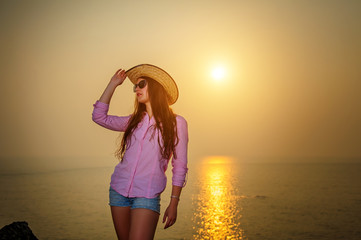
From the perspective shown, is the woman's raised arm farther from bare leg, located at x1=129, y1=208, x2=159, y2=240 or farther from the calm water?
the calm water

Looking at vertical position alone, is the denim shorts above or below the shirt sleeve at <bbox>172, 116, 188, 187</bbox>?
below

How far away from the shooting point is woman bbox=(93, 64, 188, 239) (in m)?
2.77

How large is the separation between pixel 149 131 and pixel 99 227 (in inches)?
643

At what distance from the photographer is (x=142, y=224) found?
8.79 ft

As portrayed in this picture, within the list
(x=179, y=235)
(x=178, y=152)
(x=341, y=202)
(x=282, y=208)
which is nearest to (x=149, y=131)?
(x=178, y=152)

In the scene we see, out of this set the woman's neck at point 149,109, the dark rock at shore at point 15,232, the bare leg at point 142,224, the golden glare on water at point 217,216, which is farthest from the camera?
the golden glare on water at point 217,216

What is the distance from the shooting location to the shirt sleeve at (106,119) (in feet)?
10.6

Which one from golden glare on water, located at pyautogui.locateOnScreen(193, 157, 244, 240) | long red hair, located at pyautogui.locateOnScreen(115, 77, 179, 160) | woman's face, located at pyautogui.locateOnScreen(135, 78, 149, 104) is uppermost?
woman's face, located at pyautogui.locateOnScreen(135, 78, 149, 104)

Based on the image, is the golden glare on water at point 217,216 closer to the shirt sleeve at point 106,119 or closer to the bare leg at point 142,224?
the shirt sleeve at point 106,119

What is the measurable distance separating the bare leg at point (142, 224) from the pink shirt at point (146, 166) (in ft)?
0.42

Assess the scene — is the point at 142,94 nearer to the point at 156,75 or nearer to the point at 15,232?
the point at 156,75

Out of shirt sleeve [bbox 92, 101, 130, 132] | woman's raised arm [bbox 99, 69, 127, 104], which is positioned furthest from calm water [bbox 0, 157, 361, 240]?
woman's raised arm [bbox 99, 69, 127, 104]

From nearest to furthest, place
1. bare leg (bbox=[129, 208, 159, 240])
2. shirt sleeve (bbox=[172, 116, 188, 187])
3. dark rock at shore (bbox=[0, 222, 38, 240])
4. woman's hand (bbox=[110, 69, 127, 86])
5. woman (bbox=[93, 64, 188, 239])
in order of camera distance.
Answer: bare leg (bbox=[129, 208, 159, 240]) → woman (bbox=[93, 64, 188, 239]) → shirt sleeve (bbox=[172, 116, 188, 187]) → woman's hand (bbox=[110, 69, 127, 86]) → dark rock at shore (bbox=[0, 222, 38, 240])

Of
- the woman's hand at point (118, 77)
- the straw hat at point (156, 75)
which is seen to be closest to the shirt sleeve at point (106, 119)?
the woman's hand at point (118, 77)
